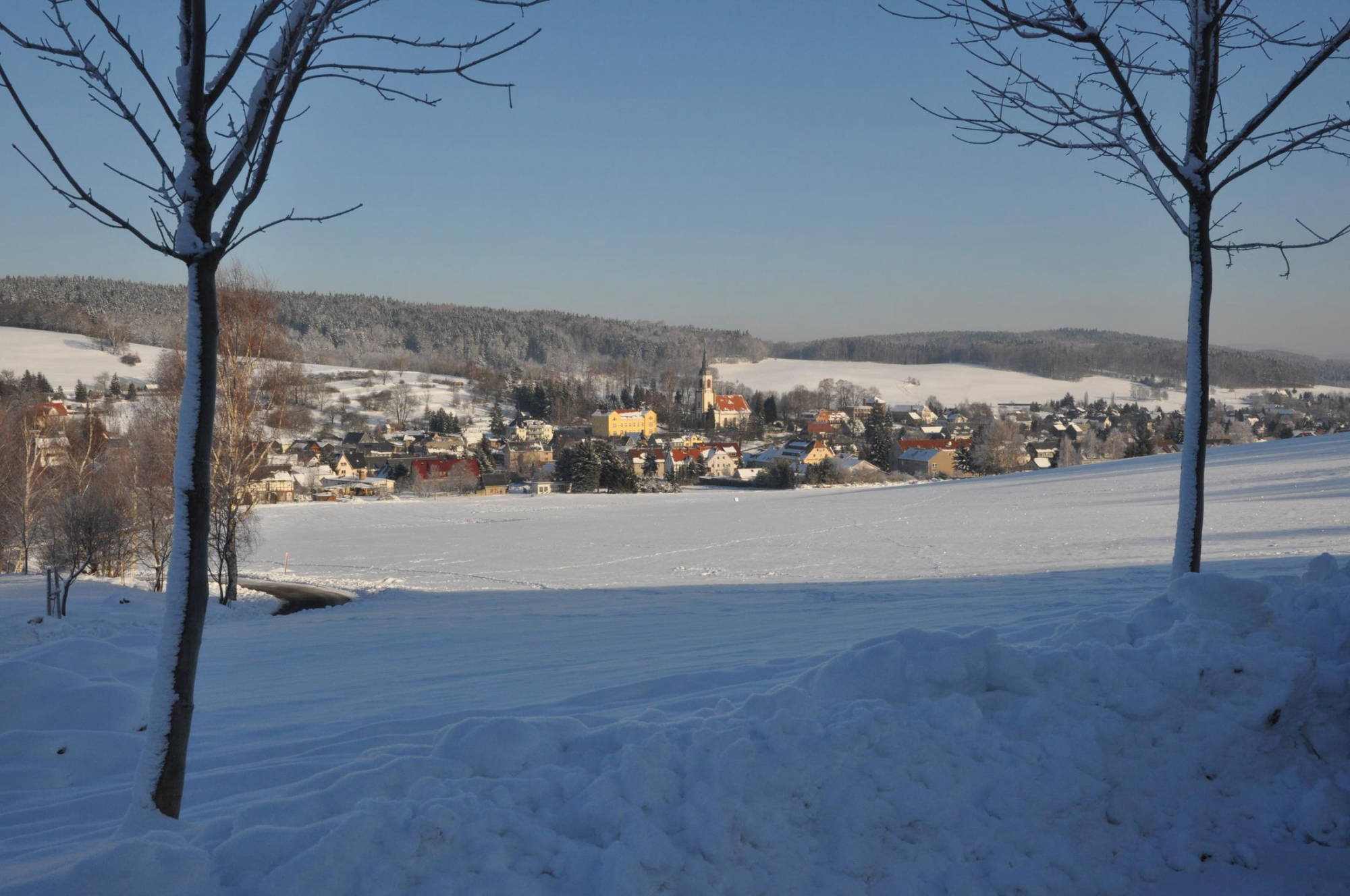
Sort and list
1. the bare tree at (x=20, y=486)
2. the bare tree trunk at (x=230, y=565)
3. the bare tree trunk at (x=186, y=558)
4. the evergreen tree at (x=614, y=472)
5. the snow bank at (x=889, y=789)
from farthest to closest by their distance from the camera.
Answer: the evergreen tree at (x=614, y=472) < the bare tree at (x=20, y=486) < the bare tree trunk at (x=230, y=565) < the bare tree trunk at (x=186, y=558) < the snow bank at (x=889, y=789)

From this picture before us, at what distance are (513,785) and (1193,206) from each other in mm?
5628

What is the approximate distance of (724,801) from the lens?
10.9 feet

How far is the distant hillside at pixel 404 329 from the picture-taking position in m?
120

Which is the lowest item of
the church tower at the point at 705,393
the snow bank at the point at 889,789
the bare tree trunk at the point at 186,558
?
the snow bank at the point at 889,789

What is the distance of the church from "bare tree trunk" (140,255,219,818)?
96.0 metres

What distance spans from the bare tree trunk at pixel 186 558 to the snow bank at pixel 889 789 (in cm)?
28

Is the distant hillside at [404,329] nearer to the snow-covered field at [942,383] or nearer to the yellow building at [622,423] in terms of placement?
the snow-covered field at [942,383]

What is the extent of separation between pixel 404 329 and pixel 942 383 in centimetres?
9995

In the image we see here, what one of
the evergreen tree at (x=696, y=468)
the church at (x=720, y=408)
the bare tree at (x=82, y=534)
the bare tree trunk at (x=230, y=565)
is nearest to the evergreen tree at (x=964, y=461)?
the evergreen tree at (x=696, y=468)

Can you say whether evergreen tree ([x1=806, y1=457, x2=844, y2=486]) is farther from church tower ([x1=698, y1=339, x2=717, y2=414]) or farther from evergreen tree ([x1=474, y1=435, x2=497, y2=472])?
church tower ([x1=698, y1=339, x2=717, y2=414])

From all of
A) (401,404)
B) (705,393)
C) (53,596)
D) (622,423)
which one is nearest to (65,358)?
(401,404)

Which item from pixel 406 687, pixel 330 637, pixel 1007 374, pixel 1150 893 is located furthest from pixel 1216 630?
pixel 1007 374

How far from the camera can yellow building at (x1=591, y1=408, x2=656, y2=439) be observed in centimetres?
8862

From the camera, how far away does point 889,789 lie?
11.5 ft
